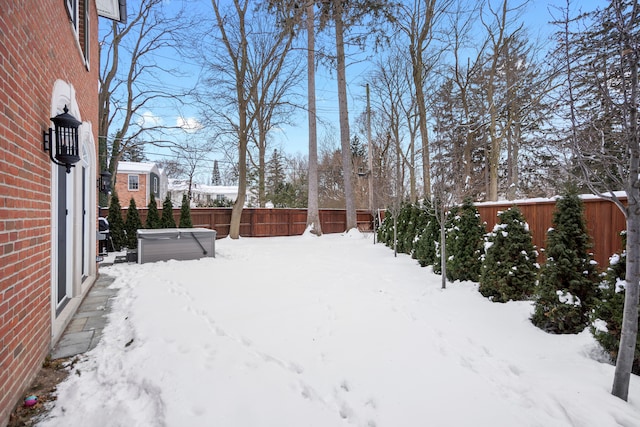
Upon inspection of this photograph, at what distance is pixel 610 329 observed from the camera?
2.45m

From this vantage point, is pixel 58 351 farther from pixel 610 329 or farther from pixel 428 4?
pixel 428 4

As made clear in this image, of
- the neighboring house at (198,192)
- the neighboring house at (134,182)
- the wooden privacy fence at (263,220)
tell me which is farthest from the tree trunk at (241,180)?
the neighboring house at (198,192)

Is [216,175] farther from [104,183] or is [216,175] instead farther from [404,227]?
[404,227]

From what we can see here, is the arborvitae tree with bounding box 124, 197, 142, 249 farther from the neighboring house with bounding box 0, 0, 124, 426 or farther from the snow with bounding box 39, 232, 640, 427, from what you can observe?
the neighboring house with bounding box 0, 0, 124, 426

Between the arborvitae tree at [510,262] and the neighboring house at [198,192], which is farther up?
the neighboring house at [198,192]

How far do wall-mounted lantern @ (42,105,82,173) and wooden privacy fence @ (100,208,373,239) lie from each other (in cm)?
863

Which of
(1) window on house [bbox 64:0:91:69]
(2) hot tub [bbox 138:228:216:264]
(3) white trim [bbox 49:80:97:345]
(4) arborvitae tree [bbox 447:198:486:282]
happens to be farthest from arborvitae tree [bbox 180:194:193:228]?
(4) arborvitae tree [bbox 447:198:486:282]

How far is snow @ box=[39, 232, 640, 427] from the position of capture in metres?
1.85

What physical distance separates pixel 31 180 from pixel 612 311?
170 inches

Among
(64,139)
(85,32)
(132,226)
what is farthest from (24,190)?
(132,226)

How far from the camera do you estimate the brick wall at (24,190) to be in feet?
5.88

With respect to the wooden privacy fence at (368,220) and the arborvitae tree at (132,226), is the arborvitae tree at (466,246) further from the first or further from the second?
the arborvitae tree at (132,226)

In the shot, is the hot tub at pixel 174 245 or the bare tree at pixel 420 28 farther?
the bare tree at pixel 420 28

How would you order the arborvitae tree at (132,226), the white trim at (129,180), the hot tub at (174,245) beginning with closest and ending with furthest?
1. the hot tub at (174,245)
2. the arborvitae tree at (132,226)
3. the white trim at (129,180)
